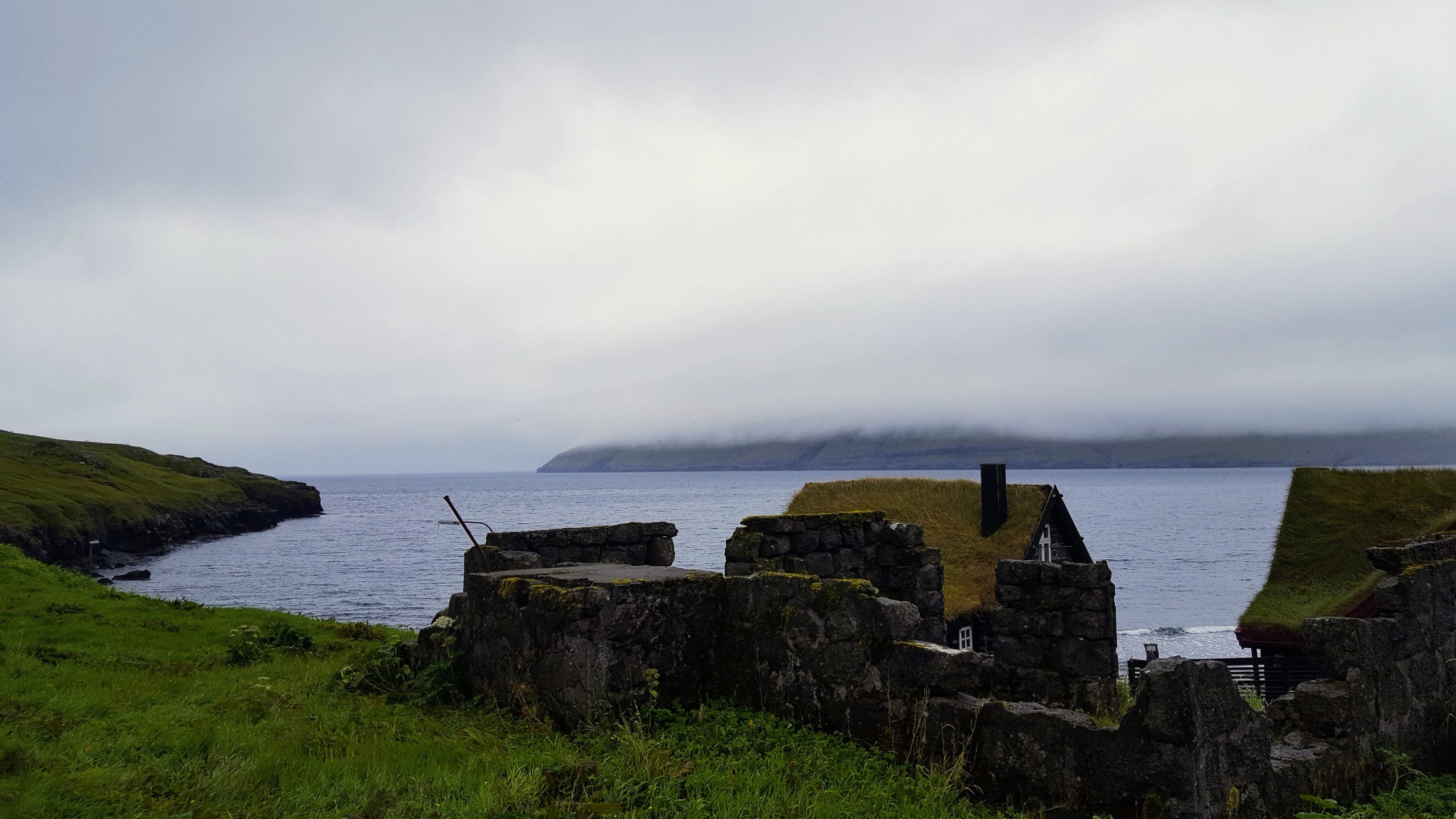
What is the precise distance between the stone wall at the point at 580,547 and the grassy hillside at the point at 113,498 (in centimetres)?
5569

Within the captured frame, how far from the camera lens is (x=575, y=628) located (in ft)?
24.2

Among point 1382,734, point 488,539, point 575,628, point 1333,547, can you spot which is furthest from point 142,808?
point 1333,547

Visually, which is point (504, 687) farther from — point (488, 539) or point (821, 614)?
point (488, 539)

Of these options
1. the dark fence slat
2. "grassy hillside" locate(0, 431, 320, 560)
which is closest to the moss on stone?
the dark fence slat

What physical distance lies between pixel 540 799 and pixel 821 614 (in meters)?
2.82

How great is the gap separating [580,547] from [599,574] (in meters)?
3.38

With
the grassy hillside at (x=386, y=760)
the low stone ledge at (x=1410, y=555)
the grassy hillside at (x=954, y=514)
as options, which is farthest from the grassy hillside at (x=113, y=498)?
the low stone ledge at (x=1410, y=555)

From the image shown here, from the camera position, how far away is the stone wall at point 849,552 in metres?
12.3

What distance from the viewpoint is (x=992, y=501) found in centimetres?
2595

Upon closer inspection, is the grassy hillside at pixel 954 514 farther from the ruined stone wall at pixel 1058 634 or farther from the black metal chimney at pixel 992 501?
the ruined stone wall at pixel 1058 634

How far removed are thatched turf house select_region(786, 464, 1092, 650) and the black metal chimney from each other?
17 millimetres

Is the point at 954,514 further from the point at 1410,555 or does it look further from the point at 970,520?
the point at 1410,555

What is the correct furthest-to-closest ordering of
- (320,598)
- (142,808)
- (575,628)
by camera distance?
1. (320,598)
2. (575,628)
3. (142,808)

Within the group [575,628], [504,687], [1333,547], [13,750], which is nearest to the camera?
[13,750]
